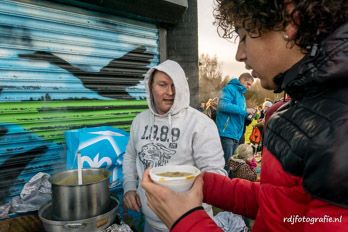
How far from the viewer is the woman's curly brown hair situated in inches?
39.4

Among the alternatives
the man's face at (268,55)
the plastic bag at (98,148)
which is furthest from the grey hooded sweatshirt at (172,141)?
the man's face at (268,55)

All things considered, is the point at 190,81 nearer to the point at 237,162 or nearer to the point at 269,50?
the point at 237,162

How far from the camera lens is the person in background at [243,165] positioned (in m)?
5.15

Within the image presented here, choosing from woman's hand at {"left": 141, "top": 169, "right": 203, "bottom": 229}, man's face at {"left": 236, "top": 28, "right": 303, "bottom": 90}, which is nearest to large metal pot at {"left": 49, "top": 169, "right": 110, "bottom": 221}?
woman's hand at {"left": 141, "top": 169, "right": 203, "bottom": 229}

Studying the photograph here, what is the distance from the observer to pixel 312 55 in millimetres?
972

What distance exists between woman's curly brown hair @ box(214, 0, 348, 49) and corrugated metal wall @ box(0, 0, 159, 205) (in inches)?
110

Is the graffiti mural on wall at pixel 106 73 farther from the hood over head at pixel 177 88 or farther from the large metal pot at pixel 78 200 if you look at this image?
the large metal pot at pixel 78 200

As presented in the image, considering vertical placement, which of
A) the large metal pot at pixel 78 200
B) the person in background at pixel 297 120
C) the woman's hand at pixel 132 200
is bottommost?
the woman's hand at pixel 132 200

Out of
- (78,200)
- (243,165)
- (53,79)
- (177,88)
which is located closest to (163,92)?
(177,88)

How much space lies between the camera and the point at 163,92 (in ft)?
9.12

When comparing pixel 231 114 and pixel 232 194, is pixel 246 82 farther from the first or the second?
pixel 232 194

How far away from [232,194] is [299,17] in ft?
3.31

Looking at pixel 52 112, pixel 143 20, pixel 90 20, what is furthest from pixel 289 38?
pixel 143 20

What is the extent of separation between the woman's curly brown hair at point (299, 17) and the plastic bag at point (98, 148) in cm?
241
